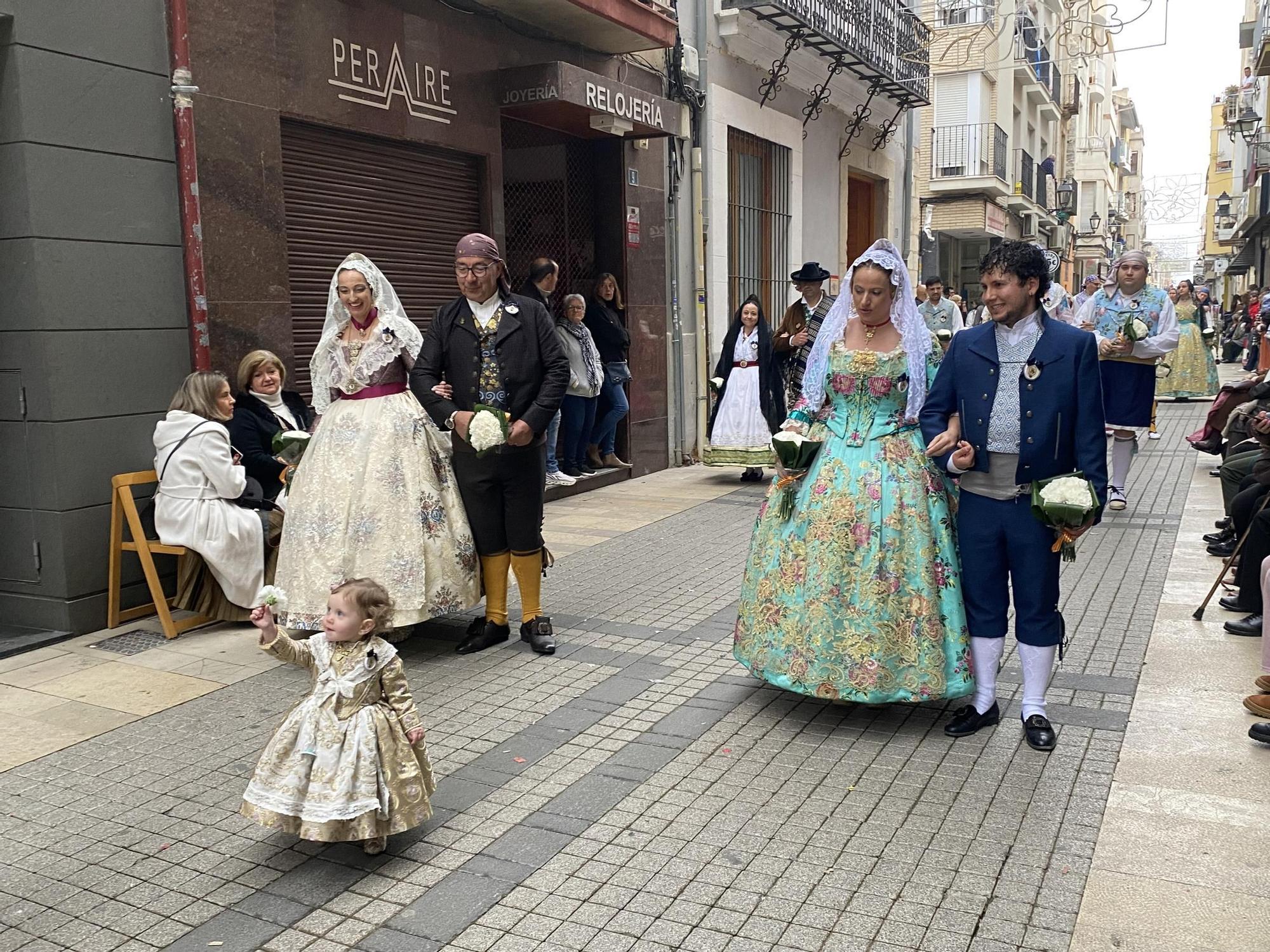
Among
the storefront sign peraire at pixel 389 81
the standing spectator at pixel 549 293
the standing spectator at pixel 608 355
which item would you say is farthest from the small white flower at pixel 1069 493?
the standing spectator at pixel 608 355

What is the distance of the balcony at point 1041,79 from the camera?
26.9 meters

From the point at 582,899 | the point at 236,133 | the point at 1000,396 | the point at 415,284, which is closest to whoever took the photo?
the point at 582,899

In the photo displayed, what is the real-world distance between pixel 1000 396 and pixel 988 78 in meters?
25.6

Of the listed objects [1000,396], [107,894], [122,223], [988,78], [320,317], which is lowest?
[107,894]

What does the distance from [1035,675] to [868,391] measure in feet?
4.34

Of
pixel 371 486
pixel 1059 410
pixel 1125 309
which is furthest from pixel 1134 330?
pixel 371 486

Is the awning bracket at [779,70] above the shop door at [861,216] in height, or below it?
above

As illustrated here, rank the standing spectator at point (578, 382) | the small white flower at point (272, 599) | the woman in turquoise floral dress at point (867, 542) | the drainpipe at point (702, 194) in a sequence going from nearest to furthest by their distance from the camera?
the small white flower at point (272, 599)
the woman in turquoise floral dress at point (867, 542)
the standing spectator at point (578, 382)
the drainpipe at point (702, 194)

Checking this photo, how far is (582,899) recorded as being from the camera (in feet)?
10.6

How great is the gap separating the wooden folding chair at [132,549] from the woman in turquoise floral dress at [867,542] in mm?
3209

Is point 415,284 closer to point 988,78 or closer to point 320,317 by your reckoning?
point 320,317

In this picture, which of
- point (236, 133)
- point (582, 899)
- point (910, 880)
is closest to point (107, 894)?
point (582, 899)

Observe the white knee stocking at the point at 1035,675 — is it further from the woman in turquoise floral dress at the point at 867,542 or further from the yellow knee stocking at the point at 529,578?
the yellow knee stocking at the point at 529,578

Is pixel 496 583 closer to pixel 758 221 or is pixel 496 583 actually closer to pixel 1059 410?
pixel 1059 410
